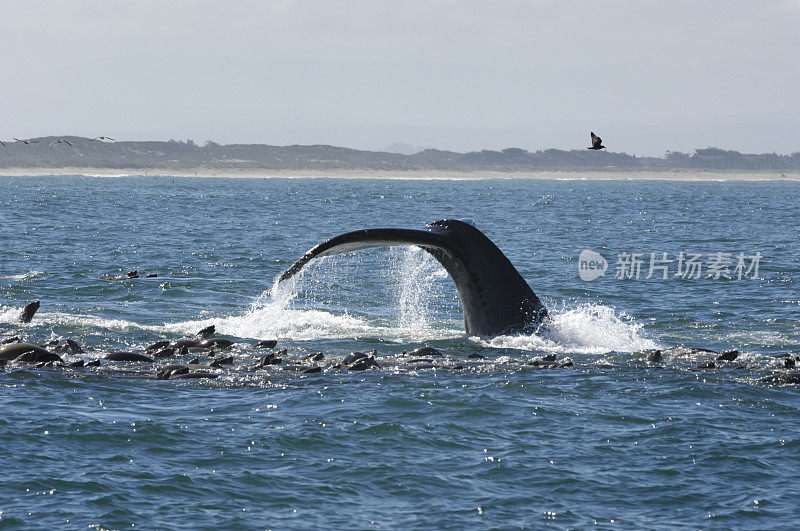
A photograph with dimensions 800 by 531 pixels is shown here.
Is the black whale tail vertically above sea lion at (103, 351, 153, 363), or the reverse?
the black whale tail

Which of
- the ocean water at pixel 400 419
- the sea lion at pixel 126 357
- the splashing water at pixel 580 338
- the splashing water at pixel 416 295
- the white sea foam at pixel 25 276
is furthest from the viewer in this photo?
the white sea foam at pixel 25 276

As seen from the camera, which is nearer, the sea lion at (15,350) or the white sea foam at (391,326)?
the sea lion at (15,350)

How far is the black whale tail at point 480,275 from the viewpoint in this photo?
16453 mm

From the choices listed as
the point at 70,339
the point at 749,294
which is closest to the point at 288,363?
the point at 70,339

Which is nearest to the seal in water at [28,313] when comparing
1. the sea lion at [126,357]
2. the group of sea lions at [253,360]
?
the group of sea lions at [253,360]

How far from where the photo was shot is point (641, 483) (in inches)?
440

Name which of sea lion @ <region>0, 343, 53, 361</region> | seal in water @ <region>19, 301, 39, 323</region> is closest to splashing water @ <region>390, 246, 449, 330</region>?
seal in water @ <region>19, 301, 39, 323</region>

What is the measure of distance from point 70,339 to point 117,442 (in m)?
6.20

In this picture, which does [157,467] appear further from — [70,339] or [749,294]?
[749,294]

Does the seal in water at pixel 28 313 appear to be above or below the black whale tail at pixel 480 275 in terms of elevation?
below

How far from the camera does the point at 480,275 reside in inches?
662

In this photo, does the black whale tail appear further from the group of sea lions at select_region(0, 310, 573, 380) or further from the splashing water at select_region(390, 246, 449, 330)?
the splashing water at select_region(390, 246, 449, 330)

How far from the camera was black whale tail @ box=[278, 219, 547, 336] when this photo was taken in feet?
54.0

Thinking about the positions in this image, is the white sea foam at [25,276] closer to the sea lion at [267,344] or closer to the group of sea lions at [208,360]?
the group of sea lions at [208,360]
